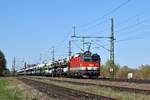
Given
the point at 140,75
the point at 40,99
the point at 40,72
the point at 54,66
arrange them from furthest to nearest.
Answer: the point at 40,72, the point at 54,66, the point at 140,75, the point at 40,99

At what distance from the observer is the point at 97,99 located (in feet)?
73.8

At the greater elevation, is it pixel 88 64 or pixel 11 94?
pixel 88 64

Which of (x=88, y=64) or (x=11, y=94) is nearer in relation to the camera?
(x=11, y=94)

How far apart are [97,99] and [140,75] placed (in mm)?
64351

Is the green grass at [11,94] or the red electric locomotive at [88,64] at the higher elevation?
the red electric locomotive at [88,64]

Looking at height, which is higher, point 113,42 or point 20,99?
point 113,42

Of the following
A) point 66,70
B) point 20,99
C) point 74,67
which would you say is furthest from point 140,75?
point 20,99

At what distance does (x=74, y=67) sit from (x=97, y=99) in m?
45.3

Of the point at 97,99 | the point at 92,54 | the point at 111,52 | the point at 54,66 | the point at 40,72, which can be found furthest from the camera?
the point at 40,72

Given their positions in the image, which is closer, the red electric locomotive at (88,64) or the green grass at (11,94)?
the green grass at (11,94)

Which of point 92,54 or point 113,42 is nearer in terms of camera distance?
point 113,42

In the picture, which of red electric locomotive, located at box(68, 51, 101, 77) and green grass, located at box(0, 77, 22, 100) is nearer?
green grass, located at box(0, 77, 22, 100)

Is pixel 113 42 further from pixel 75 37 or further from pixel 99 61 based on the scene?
pixel 75 37

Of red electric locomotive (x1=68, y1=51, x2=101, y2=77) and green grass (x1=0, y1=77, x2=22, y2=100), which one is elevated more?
red electric locomotive (x1=68, y1=51, x2=101, y2=77)
